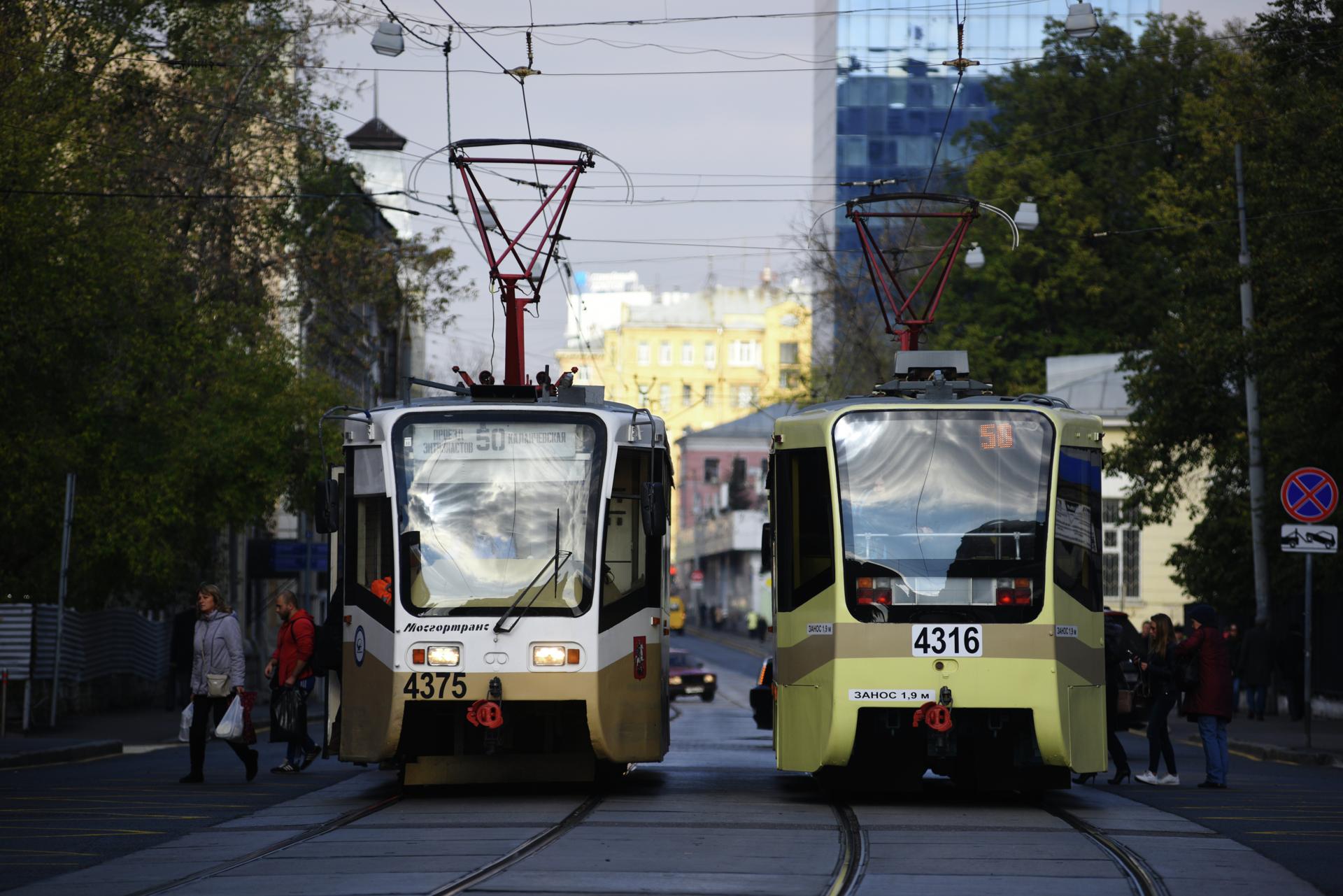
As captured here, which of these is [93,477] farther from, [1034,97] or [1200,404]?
[1034,97]

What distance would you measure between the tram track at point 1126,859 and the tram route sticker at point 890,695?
1.27 meters

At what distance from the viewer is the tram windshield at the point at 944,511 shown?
15.1m

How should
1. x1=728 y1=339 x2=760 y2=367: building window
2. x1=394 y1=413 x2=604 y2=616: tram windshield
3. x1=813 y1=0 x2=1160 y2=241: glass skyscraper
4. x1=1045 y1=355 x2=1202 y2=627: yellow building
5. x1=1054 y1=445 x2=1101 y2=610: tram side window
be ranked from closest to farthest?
x1=1054 y1=445 x2=1101 y2=610: tram side window
x1=394 y1=413 x2=604 y2=616: tram windshield
x1=1045 y1=355 x2=1202 y2=627: yellow building
x1=813 y1=0 x2=1160 y2=241: glass skyscraper
x1=728 y1=339 x2=760 y2=367: building window

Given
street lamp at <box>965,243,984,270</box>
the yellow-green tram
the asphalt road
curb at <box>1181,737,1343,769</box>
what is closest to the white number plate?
the yellow-green tram

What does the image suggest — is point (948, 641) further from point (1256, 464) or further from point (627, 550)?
point (1256, 464)

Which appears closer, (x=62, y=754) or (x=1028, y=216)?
(x=62, y=754)

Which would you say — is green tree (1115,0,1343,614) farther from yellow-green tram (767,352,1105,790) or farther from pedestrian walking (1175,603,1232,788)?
yellow-green tram (767,352,1105,790)

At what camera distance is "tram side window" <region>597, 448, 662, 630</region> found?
16.0 meters

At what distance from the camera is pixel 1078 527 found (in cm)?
1550

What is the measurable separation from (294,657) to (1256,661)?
1884 cm

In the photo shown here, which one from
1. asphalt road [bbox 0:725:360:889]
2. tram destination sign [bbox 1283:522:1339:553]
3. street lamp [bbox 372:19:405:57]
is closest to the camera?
asphalt road [bbox 0:725:360:889]

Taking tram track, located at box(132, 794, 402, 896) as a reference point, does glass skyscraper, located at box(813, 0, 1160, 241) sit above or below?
above

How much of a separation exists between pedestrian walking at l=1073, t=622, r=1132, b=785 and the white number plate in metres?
3.19

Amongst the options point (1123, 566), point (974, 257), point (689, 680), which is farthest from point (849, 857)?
point (1123, 566)
